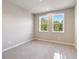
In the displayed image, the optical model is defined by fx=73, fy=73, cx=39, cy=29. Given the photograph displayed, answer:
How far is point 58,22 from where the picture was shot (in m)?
5.51

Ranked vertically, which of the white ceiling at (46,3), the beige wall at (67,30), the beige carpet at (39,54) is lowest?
the beige carpet at (39,54)

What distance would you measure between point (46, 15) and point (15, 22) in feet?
9.16

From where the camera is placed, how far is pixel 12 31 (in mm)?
A: 4117

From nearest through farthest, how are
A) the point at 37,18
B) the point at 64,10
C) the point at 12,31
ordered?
the point at 12,31
the point at 64,10
the point at 37,18

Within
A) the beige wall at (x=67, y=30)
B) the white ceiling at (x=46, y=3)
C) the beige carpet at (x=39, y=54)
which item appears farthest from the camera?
the beige wall at (x=67, y=30)

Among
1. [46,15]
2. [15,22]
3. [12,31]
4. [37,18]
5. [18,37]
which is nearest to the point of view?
[12,31]

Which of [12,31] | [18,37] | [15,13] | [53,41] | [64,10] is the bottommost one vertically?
[53,41]

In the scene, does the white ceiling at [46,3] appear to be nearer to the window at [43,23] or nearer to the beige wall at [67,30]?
the beige wall at [67,30]

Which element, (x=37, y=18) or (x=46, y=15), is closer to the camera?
(x=46, y=15)

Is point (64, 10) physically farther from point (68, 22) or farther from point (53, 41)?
point (53, 41)

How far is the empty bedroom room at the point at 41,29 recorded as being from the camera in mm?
3395

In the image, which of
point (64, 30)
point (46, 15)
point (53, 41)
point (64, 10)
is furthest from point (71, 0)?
point (53, 41)

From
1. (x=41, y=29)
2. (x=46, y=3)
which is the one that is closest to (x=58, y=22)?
(x=41, y=29)

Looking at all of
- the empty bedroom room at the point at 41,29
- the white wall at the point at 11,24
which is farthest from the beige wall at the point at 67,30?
the white wall at the point at 11,24
